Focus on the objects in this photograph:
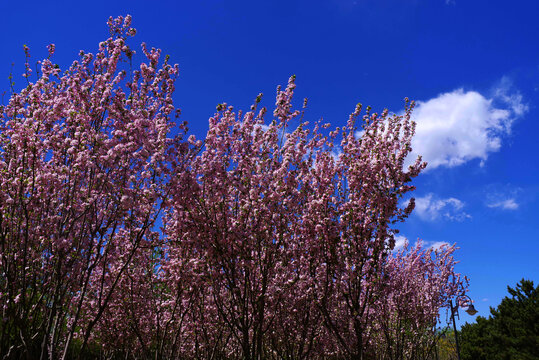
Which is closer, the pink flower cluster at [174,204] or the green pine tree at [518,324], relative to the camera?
the pink flower cluster at [174,204]

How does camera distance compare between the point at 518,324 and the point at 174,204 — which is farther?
the point at 518,324

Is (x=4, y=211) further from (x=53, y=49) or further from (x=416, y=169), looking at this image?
(x=416, y=169)

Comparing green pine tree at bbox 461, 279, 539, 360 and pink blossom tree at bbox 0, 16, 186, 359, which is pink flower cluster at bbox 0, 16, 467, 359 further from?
green pine tree at bbox 461, 279, 539, 360

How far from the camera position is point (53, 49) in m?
9.02

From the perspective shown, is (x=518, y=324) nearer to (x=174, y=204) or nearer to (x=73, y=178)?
(x=174, y=204)

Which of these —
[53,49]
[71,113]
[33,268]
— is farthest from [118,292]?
[53,49]

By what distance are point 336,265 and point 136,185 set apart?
520 centimetres

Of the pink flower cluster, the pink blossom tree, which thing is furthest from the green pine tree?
the pink blossom tree

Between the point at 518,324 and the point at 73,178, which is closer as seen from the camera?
the point at 73,178

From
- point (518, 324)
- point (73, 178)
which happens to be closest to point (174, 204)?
point (73, 178)

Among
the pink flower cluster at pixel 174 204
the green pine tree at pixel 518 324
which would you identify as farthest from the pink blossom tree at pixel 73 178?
the green pine tree at pixel 518 324

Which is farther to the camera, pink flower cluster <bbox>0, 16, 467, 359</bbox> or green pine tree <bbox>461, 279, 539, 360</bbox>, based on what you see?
green pine tree <bbox>461, 279, 539, 360</bbox>

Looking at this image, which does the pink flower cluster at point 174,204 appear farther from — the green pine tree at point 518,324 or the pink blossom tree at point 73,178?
the green pine tree at point 518,324

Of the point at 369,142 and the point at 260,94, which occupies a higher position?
the point at 260,94
